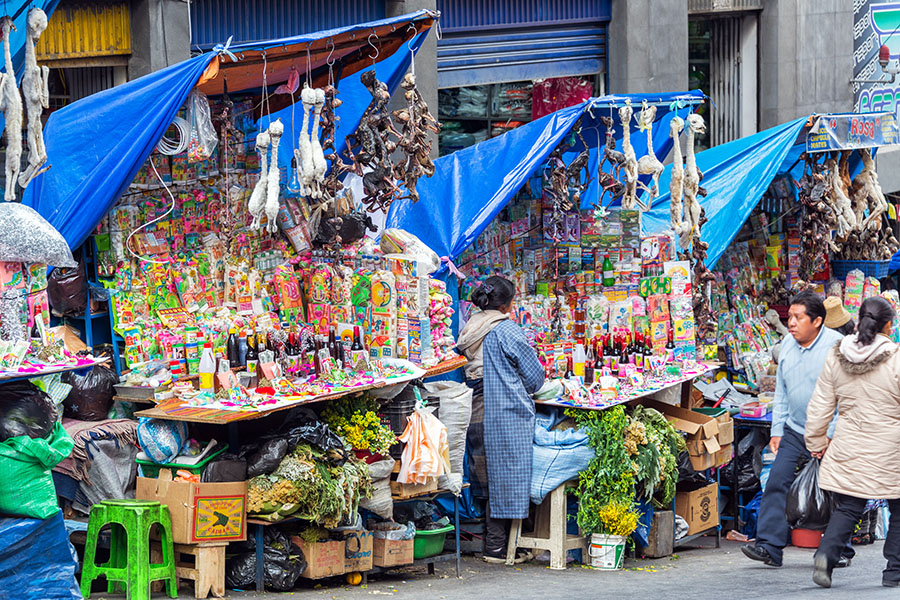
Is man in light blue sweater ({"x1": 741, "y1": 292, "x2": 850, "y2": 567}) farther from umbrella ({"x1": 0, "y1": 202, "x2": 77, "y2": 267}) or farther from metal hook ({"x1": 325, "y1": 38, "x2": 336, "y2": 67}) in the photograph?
umbrella ({"x1": 0, "y1": 202, "x2": 77, "y2": 267})

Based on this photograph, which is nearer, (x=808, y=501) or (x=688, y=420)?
(x=808, y=501)

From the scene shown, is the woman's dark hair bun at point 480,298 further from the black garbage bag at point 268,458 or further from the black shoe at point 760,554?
the black shoe at point 760,554

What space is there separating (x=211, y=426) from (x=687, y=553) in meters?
3.84

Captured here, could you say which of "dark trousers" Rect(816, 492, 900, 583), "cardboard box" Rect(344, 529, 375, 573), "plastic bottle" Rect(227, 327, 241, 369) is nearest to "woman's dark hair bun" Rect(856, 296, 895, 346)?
"dark trousers" Rect(816, 492, 900, 583)

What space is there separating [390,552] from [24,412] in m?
2.41

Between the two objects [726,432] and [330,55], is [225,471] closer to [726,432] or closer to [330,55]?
[330,55]

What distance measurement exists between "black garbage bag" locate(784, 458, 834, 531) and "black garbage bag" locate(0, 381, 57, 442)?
4324 mm

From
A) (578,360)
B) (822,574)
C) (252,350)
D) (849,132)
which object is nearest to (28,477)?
(252,350)

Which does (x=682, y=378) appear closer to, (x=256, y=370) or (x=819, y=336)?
(x=819, y=336)

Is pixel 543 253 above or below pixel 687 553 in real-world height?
above

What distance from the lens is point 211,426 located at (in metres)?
8.07

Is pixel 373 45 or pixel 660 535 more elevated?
pixel 373 45

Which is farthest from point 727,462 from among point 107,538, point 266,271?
point 107,538

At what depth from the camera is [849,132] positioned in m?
12.0
